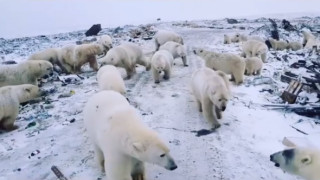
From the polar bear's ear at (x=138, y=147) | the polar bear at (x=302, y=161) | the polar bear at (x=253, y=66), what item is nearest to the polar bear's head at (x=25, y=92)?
the polar bear's ear at (x=138, y=147)

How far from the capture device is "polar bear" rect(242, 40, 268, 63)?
41.2 ft

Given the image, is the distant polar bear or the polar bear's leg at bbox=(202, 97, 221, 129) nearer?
the distant polar bear

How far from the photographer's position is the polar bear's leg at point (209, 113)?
671 centimetres

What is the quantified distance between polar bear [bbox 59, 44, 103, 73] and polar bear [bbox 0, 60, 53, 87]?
1.52 metres

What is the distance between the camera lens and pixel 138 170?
4.73 metres

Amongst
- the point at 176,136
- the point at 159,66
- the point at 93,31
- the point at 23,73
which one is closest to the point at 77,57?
the point at 23,73

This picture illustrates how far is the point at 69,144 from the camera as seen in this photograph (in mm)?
6363

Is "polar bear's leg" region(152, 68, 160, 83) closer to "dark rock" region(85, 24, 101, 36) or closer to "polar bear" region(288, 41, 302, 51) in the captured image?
"polar bear" region(288, 41, 302, 51)

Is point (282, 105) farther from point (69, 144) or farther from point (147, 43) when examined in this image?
point (147, 43)

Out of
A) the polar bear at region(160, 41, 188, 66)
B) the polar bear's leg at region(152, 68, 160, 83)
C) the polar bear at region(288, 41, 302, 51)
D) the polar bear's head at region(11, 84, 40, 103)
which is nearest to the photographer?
the polar bear's head at region(11, 84, 40, 103)

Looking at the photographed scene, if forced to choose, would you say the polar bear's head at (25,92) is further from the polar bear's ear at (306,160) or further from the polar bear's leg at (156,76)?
the polar bear's ear at (306,160)

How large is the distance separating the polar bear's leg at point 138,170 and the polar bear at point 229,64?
18.2 feet

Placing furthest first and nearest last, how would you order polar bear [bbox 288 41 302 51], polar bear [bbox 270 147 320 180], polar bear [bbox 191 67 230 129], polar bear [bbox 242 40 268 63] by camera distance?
polar bear [bbox 288 41 302 51]
polar bear [bbox 242 40 268 63]
polar bear [bbox 191 67 230 129]
polar bear [bbox 270 147 320 180]

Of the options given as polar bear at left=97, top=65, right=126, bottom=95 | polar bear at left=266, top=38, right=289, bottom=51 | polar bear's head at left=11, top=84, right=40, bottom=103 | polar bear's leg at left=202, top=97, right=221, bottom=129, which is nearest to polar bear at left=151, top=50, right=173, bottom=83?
polar bear at left=97, top=65, right=126, bottom=95
